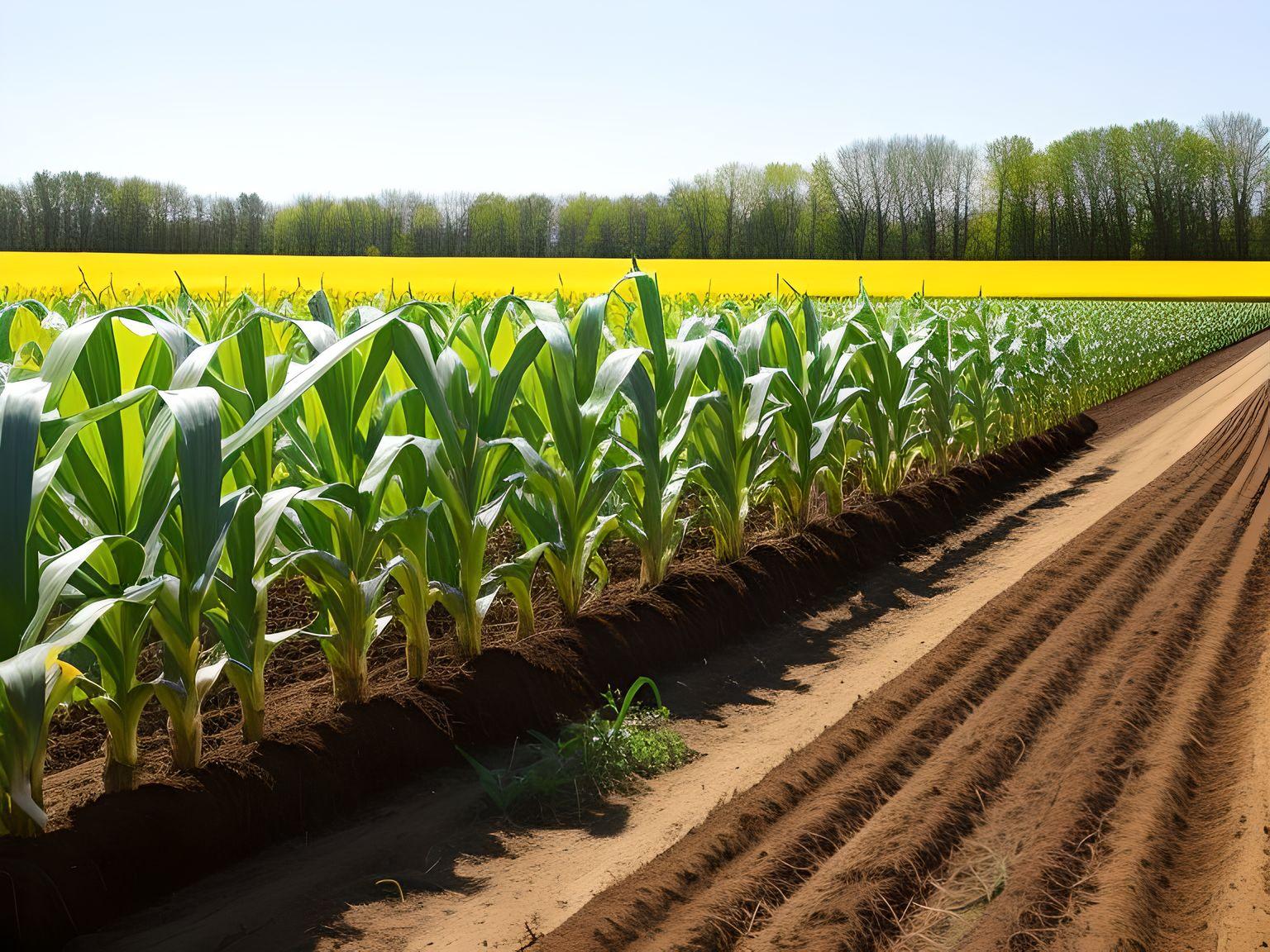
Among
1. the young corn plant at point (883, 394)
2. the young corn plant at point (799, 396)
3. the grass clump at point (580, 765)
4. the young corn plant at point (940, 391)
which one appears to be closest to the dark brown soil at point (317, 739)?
the grass clump at point (580, 765)

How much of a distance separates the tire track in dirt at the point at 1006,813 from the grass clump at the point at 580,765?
38 centimetres

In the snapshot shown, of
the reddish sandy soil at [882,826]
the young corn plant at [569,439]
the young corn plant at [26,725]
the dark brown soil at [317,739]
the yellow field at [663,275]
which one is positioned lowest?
the reddish sandy soil at [882,826]

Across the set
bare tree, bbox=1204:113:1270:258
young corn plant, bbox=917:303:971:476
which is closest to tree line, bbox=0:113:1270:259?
bare tree, bbox=1204:113:1270:258

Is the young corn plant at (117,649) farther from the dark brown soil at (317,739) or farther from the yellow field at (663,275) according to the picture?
the yellow field at (663,275)

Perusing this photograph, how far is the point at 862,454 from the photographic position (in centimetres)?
620

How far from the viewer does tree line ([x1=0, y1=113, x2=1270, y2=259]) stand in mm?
44562

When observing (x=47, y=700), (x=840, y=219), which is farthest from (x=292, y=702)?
(x=840, y=219)

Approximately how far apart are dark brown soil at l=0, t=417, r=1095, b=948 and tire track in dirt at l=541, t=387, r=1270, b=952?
815mm

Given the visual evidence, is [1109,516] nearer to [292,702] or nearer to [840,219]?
[292,702]

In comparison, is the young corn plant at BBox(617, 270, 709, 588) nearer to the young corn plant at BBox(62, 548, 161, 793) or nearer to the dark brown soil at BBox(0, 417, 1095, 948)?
the dark brown soil at BBox(0, 417, 1095, 948)

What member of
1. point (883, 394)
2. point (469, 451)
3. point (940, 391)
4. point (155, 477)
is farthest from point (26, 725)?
point (940, 391)

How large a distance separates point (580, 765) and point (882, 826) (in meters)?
0.87

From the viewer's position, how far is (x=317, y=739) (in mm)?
2652

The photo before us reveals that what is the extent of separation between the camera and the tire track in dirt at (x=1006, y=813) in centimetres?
213
